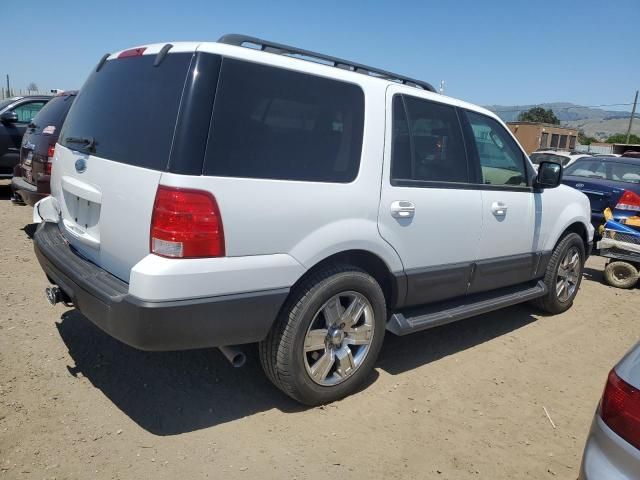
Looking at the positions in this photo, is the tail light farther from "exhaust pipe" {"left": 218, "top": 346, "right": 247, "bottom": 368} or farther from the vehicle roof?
"exhaust pipe" {"left": 218, "top": 346, "right": 247, "bottom": 368}

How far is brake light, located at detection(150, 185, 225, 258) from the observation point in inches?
95.2

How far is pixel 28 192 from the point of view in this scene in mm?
5961

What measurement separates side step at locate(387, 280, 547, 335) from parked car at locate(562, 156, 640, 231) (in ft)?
13.9

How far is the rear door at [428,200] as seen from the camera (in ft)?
10.8

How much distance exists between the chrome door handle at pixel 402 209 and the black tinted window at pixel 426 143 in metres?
0.17

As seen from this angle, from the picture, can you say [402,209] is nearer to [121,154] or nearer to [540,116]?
[121,154]

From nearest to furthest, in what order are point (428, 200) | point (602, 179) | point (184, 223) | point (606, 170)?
1. point (184, 223)
2. point (428, 200)
3. point (602, 179)
4. point (606, 170)

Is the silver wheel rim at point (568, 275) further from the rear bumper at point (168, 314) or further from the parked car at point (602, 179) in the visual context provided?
the rear bumper at point (168, 314)

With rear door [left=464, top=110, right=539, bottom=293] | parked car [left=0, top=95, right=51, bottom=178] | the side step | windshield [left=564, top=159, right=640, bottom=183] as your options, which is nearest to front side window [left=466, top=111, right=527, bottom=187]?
rear door [left=464, top=110, right=539, bottom=293]

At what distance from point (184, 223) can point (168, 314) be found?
439 mm

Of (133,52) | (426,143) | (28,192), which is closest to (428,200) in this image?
(426,143)

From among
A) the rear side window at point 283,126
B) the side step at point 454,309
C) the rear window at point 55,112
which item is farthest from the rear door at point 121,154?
the rear window at point 55,112

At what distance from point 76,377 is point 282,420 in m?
1.39

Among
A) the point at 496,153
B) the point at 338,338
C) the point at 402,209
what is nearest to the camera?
the point at 338,338
